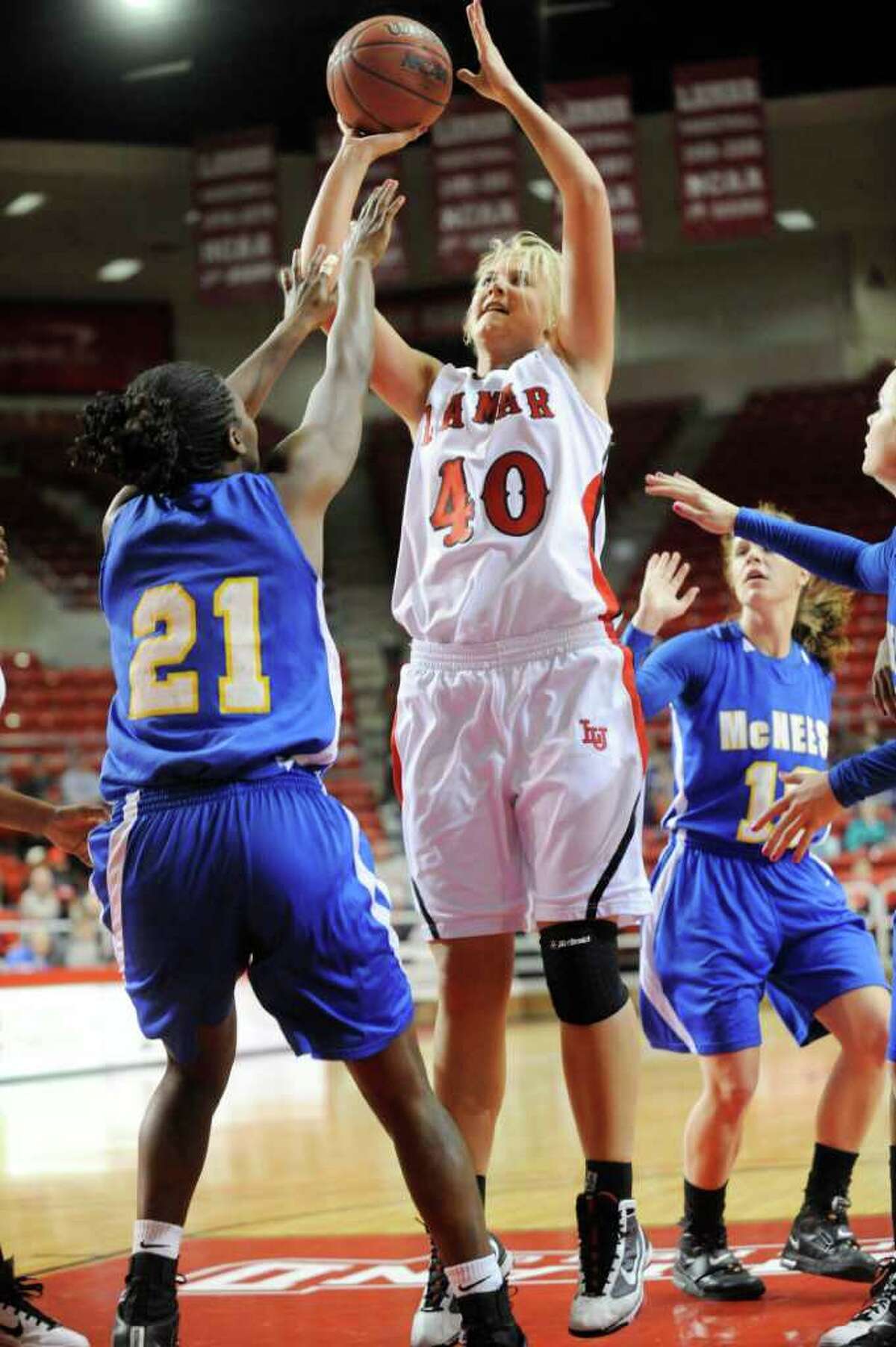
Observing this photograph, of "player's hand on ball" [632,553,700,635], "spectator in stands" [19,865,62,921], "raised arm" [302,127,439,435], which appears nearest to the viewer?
"raised arm" [302,127,439,435]

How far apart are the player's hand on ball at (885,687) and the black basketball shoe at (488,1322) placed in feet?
4.61

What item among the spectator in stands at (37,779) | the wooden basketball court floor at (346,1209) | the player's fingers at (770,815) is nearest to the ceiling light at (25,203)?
the spectator in stands at (37,779)

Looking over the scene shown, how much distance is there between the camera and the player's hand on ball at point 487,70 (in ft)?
12.6

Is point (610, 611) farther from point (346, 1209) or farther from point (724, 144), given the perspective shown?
point (724, 144)

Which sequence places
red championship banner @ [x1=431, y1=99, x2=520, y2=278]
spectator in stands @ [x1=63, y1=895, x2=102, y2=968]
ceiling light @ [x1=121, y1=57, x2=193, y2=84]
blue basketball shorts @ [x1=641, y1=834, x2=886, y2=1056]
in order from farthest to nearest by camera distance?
ceiling light @ [x1=121, y1=57, x2=193, y2=84], red championship banner @ [x1=431, y1=99, x2=520, y2=278], spectator in stands @ [x1=63, y1=895, x2=102, y2=968], blue basketball shorts @ [x1=641, y1=834, x2=886, y2=1056]

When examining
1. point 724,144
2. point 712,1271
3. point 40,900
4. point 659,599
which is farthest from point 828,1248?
point 724,144

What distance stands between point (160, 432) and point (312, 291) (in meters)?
0.67

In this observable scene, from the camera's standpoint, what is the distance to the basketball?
418cm

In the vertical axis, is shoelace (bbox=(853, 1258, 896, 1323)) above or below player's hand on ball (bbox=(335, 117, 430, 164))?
below

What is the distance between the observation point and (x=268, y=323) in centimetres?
2272

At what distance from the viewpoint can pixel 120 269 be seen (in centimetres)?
2189

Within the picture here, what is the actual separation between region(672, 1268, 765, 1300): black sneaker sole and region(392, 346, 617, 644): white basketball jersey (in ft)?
5.45

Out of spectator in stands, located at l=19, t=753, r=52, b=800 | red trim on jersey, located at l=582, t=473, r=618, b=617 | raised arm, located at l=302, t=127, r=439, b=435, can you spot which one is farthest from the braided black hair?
spectator in stands, located at l=19, t=753, r=52, b=800

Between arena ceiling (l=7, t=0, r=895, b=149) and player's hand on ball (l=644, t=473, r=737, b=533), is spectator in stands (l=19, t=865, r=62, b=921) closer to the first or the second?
arena ceiling (l=7, t=0, r=895, b=149)
